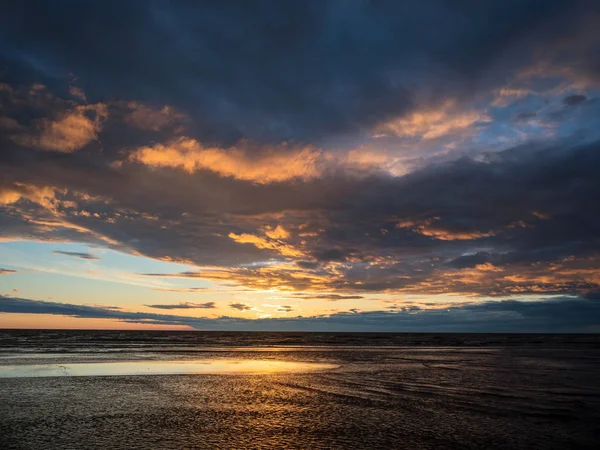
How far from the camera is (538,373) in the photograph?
32062 mm

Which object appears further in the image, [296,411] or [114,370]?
[114,370]

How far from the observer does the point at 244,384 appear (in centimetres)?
2573

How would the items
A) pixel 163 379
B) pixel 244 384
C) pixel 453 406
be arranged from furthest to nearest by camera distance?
pixel 163 379, pixel 244 384, pixel 453 406

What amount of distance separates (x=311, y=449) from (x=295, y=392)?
1088cm

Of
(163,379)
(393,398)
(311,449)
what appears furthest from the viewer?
(163,379)

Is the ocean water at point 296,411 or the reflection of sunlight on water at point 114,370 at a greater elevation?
the ocean water at point 296,411

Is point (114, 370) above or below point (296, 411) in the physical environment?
below

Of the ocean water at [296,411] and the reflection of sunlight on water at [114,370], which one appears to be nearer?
the ocean water at [296,411]

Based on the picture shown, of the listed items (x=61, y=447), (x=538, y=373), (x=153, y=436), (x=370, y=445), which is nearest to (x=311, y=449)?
(x=370, y=445)

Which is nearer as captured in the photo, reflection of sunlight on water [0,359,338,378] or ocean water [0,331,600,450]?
ocean water [0,331,600,450]

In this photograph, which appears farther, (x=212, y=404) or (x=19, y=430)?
(x=212, y=404)

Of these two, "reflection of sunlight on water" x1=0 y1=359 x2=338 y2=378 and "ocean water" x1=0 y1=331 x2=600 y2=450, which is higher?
"ocean water" x1=0 y1=331 x2=600 y2=450

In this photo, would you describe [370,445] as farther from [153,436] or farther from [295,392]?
[295,392]

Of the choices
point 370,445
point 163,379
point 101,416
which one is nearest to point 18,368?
point 163,379
